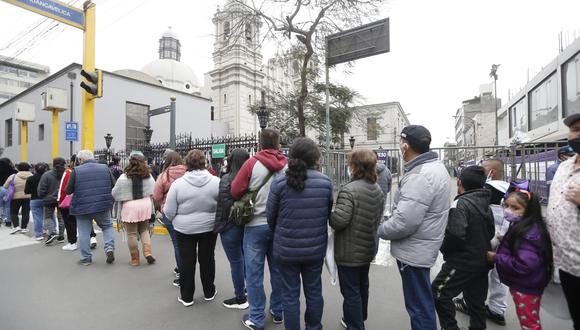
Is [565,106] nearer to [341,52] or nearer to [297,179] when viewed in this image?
[341,52]

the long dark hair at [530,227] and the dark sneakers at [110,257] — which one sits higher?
the long dark hair at [530,227]

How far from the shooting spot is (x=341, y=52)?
604 cm

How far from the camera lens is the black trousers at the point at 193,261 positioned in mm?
3570

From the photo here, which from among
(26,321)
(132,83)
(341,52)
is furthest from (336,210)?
(132,83)

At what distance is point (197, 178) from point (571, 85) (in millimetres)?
21401

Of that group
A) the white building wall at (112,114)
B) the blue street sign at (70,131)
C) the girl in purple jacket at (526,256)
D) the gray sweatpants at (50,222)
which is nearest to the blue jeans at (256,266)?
the girl in purple jacket at (526,256)

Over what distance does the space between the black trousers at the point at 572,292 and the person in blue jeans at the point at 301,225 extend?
1.79 m

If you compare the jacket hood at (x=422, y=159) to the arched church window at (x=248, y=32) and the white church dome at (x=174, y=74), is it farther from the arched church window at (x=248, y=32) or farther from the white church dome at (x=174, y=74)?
the white church dome at (x=174, y=74)

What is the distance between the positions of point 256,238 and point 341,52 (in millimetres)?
4450

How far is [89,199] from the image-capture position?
507 cm

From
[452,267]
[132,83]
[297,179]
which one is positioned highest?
[132,83]

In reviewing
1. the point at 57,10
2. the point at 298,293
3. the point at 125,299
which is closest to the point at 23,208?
the point at 57,10

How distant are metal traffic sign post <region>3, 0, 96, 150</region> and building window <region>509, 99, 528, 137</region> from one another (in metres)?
28.5

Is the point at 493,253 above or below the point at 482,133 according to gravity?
below
